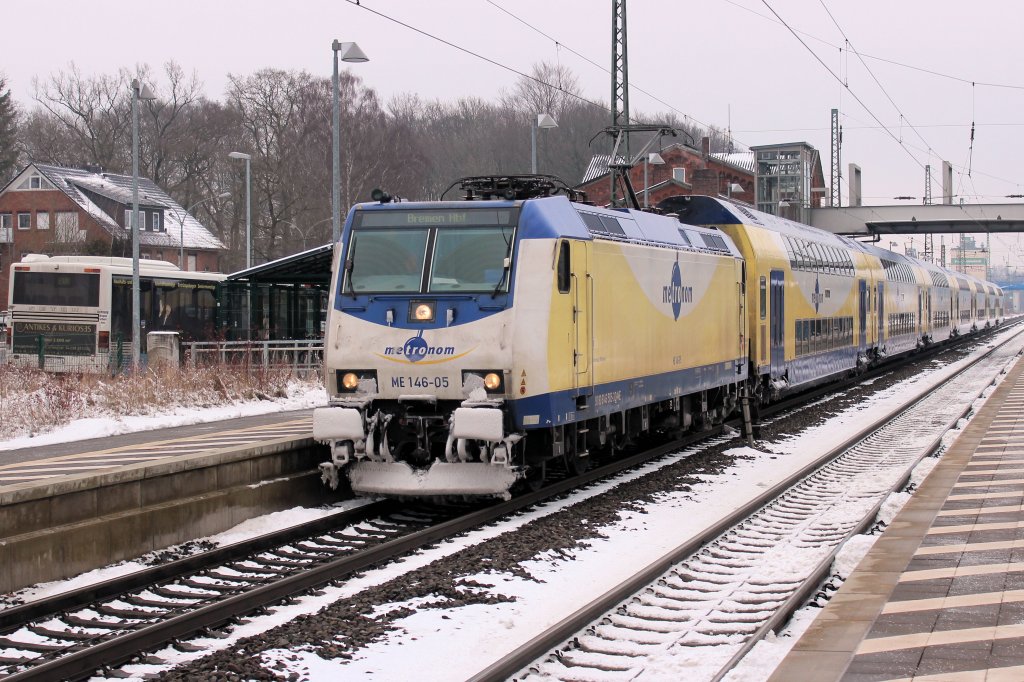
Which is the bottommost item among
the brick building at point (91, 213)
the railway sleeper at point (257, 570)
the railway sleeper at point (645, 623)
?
the railway sleeper at point (645, 623)

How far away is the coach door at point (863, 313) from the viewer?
31438 millimetres

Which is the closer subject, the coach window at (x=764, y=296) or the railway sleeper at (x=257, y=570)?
the railway sleeper at (x=257, y=570)

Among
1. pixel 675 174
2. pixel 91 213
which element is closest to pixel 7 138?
pixel 91 213

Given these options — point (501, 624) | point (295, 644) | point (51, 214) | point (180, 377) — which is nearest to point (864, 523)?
point (501, 624)

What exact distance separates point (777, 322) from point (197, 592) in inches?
604

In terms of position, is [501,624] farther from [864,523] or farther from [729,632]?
[864,523]

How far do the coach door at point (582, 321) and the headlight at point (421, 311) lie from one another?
1505 millimetres

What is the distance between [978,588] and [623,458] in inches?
336

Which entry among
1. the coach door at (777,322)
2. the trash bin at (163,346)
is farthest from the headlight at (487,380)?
the trash bin at (163,346)

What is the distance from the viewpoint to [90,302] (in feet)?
101

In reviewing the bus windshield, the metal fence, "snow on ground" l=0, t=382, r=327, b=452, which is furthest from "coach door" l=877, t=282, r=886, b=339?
the bus windshield

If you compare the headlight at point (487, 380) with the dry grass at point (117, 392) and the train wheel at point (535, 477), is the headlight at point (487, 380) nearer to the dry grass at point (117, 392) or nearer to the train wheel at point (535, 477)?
the train wheel at point (535, 477)

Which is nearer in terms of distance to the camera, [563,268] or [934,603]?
[934,603]

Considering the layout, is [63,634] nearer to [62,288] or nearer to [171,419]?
[171,419]
